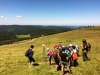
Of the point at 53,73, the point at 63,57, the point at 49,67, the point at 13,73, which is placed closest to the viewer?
the point at 63,57

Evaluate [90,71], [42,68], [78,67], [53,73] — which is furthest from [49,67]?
[90,71]

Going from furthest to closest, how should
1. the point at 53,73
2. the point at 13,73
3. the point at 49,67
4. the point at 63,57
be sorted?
the point at 49,67
the point at 13,73
the point at 53,73
the point at 63,57

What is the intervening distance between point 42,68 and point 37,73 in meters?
1.72

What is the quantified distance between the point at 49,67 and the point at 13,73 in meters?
4.28

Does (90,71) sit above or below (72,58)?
below

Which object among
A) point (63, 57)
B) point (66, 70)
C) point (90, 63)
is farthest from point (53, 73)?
point (90, 63)

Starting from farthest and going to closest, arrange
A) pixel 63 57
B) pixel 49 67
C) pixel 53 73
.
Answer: pixel 49 67, pixel 53 73, pixel 63 57

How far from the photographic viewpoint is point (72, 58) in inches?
685

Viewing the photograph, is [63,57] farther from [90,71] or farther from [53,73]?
[90,71]

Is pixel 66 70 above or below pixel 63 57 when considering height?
below

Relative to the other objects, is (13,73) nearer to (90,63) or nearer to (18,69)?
(18,69)

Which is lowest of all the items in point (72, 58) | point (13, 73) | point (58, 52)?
point (13, 73)

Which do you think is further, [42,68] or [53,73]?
[42,68]

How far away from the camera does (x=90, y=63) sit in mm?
19031
